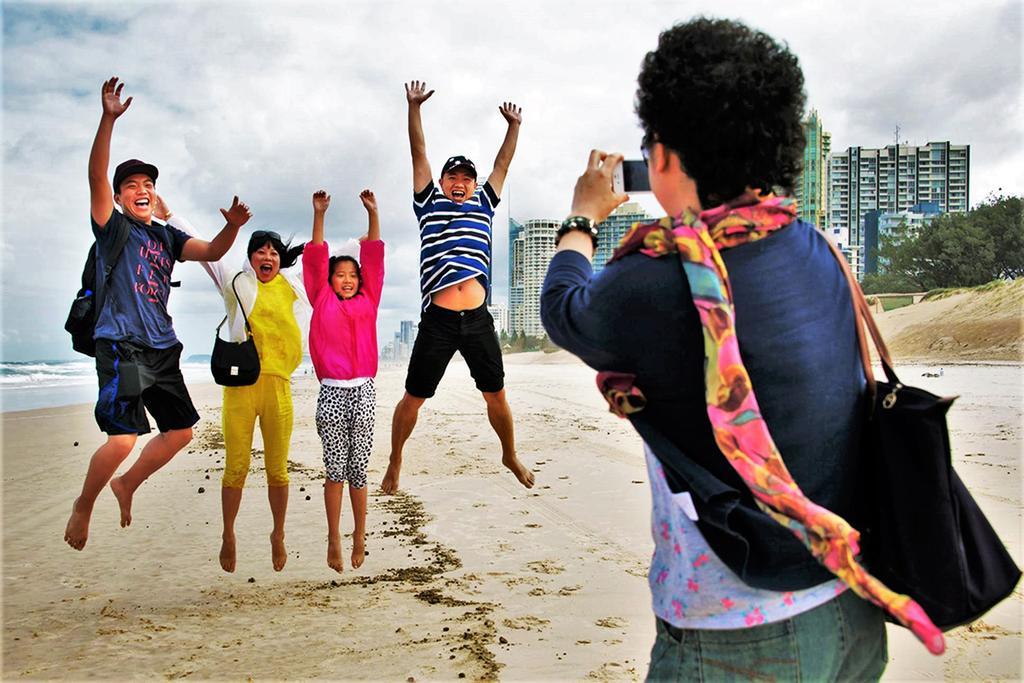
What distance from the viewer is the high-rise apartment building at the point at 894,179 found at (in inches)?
1786

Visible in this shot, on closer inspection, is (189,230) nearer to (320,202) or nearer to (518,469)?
(320,202)

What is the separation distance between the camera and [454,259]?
16.1 ft

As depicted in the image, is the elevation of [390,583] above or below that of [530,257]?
below

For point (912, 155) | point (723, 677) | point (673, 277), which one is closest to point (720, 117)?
point (673, 277)

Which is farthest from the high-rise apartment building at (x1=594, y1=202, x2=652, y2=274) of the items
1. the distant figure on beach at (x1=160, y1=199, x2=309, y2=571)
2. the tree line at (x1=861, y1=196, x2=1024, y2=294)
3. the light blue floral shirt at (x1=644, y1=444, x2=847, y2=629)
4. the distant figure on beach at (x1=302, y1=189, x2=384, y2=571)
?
→ the tree line at (x1=861, y1=196, x2=1024, y2=294)

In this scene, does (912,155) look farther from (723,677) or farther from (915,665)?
(723,677)

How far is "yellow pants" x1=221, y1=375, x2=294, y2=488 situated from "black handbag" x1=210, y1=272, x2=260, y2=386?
106mm

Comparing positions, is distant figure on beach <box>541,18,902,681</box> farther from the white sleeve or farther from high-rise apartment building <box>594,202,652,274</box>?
the white sleeve

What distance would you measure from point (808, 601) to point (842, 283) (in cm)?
62

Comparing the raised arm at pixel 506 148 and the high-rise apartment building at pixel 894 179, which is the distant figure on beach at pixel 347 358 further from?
the high-rise apartment building at pixel 894 179

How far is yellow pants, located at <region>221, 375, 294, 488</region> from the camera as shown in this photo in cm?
460

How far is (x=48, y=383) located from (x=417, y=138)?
22.0 meters

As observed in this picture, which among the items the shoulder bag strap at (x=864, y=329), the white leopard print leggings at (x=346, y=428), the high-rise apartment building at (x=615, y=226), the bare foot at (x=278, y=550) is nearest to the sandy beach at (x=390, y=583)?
the bare foot at (x=278, y=550)

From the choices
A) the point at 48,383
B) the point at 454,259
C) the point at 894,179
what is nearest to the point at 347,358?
the point at 454,259
